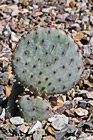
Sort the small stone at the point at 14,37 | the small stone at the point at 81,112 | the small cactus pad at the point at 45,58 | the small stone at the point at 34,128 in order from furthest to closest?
1. the small stone at the point at 14,37
2. the small stone at the point at 81,112
3. the small stone at the point at 34,128
4. the small cactus pad at the point at 45,58

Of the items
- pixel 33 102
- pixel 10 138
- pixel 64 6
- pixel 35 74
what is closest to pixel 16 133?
pixel 10 138

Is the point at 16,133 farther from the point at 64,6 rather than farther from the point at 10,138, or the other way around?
the point at 64,6

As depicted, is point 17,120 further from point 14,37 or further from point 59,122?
point 14,37

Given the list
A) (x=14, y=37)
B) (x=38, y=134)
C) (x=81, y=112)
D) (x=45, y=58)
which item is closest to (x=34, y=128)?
(x=38, y=134)

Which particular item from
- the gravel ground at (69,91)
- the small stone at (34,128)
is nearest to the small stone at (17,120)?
the gravel ground at (69,91)

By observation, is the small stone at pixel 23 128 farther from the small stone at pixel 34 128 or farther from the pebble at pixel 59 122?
the pebble at pixel 59 122

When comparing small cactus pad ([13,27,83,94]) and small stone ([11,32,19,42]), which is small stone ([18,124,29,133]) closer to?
small cactus pad ([13,27,83,94])
